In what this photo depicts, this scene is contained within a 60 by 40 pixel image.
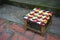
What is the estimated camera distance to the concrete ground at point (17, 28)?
193cm

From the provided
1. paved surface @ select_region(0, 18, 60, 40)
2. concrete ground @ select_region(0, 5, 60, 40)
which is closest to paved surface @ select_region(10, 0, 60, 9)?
concrete ground @ select_region(0, 5, 60, 40)

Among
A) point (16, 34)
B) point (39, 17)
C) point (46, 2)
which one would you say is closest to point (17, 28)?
point (16, 34)

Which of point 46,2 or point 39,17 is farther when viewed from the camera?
point 46,2

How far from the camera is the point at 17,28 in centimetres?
216

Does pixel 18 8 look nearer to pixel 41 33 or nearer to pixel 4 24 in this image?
pixel 4 24

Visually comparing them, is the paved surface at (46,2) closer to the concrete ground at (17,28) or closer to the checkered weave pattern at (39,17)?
the concrete ground at (17,28)

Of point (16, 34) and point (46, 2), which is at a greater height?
point (46, 2)

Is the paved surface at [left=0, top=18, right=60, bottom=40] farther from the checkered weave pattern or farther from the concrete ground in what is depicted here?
the checkered weave pattern

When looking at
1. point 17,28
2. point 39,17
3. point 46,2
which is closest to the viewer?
point 39,17

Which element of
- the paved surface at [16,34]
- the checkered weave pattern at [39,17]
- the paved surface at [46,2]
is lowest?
the paved surface at [16,34]

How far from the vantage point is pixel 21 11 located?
8.86 feet

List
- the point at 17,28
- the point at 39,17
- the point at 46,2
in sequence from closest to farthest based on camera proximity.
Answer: the point at 39,17 < the point at 17,28 < the point at 46,2

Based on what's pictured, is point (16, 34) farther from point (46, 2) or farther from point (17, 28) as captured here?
point (46, 2)

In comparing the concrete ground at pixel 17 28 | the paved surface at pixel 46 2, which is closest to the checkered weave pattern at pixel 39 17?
the concrete ground at pixel 17 28
